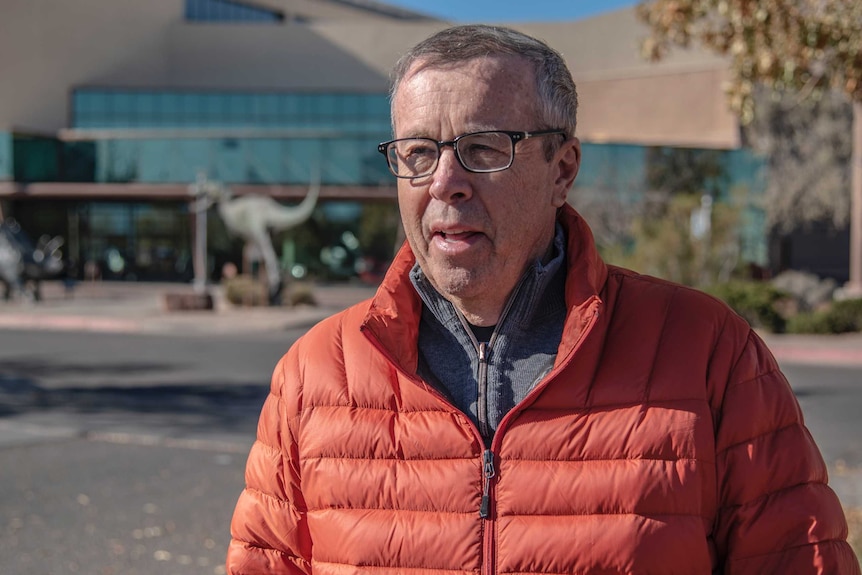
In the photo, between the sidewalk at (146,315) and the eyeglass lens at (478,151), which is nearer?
the eyeglass lens at (478,151)

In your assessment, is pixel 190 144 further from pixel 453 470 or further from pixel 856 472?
pixel 453 470

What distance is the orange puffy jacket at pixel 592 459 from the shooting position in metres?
1.86

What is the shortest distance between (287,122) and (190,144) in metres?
11.7

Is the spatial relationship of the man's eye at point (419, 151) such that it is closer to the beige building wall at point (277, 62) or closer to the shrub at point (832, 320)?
the shrub at point (832, 320)

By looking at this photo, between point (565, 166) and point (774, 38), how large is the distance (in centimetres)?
476

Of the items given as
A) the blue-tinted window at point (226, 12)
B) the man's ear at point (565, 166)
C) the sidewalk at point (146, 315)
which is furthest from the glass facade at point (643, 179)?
the blue-tinted window at point (226, 12)

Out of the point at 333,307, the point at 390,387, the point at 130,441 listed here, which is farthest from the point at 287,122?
the point at 390,387

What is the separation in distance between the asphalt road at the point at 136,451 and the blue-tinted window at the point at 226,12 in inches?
1746

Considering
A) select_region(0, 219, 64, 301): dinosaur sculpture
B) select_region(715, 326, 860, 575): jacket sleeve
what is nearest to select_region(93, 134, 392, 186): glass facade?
select_region(0, 219, 64, 301): dinosaur sculpture

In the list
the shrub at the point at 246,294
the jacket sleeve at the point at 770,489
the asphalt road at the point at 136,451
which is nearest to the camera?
the jacket sleeve at the point at 770,489

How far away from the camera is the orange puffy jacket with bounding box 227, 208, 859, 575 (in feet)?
6.09

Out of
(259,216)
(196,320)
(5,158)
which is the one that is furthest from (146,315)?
(5,158)

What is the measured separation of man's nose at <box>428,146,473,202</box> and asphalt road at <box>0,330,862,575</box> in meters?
3.83

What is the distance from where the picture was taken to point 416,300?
7.14 feet
